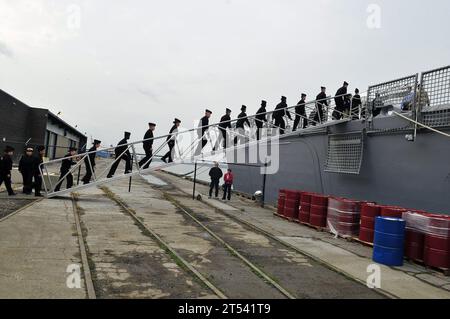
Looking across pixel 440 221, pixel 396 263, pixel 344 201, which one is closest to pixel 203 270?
pixel 396 263

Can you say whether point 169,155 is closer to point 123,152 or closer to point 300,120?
point 123,152

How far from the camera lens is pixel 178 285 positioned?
18.7 ft

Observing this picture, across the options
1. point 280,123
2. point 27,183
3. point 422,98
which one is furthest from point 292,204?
point 27,183

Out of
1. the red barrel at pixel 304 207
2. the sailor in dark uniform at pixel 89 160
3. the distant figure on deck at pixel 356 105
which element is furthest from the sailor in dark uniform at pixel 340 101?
the sailor in dark uniform at pixel 89 160

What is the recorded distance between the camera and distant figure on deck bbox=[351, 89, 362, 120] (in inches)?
559

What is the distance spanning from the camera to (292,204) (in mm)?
13711

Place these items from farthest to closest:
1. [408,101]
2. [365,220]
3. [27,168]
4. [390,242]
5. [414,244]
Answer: [27,168]
[408,101]
[365,220]
[414,244]
[390,242]

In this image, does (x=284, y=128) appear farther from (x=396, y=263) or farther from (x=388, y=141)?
(x=396, y=263)

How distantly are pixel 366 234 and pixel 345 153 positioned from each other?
4.13 metres

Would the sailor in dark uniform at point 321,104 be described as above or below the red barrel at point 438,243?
above

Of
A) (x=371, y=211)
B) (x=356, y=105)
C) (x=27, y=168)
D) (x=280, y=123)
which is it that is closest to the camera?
(x=371, y=211)

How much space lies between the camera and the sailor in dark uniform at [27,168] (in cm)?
1378

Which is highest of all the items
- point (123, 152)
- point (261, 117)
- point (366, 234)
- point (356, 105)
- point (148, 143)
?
point (356, 105)

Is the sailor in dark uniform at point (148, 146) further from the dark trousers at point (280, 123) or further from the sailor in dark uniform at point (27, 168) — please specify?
the dark trousers at point (280, 123)
